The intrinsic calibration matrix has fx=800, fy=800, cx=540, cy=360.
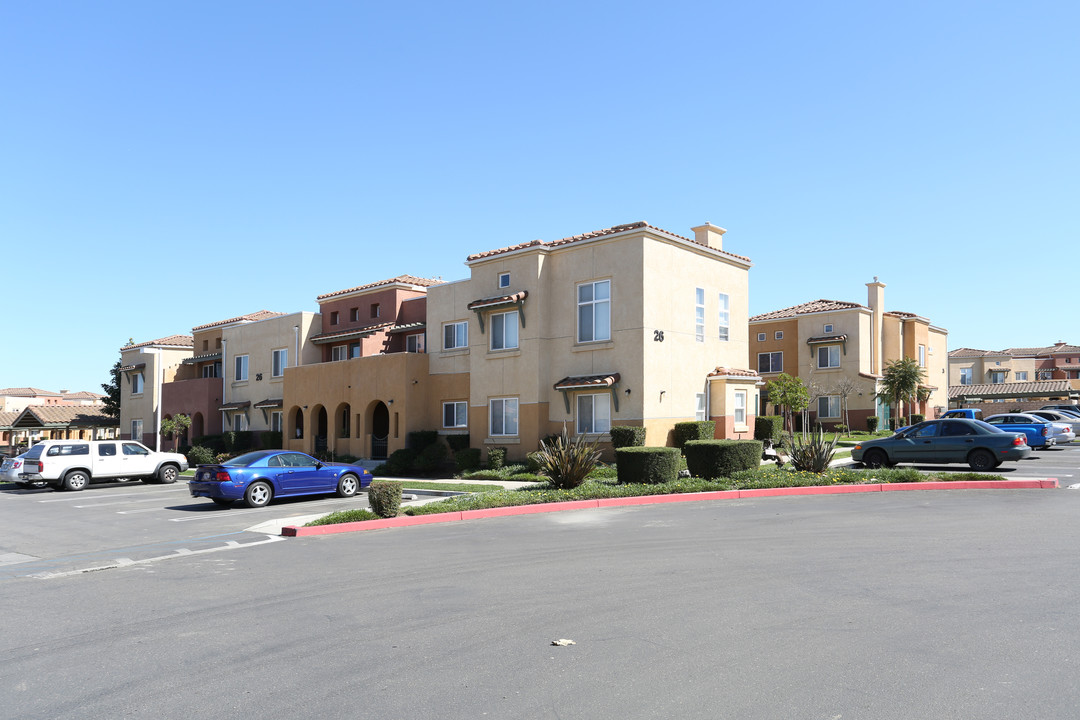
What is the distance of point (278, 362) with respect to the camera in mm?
43812

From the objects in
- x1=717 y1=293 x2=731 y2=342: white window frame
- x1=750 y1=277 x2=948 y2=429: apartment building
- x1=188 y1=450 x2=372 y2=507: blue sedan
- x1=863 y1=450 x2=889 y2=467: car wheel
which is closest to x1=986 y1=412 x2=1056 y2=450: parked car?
x1=863 y1=450 x2=889 y2=467: car wheel

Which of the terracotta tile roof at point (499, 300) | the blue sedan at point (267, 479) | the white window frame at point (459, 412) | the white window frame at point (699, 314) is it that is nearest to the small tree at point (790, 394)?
the white window frame at point (699, 314)

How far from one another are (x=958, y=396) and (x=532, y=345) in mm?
48169

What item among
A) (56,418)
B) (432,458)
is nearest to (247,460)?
(432,458)

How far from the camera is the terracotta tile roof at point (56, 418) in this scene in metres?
54.8

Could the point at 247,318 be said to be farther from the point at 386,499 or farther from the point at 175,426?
the point at 386,499

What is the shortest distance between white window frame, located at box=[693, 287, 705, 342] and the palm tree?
68.8 feet

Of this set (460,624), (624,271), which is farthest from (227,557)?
(624,271)

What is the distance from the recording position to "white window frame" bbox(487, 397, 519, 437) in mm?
30391

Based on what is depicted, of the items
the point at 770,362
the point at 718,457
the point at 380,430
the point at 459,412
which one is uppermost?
the point at 770,362

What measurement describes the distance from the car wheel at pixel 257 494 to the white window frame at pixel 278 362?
2408 centimetres

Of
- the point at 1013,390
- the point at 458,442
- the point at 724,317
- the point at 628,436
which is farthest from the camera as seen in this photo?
the point at 1013,390

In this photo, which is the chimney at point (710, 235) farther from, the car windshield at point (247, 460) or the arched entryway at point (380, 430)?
the car windshield at point (247, 460)

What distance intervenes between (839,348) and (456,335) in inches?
1013
